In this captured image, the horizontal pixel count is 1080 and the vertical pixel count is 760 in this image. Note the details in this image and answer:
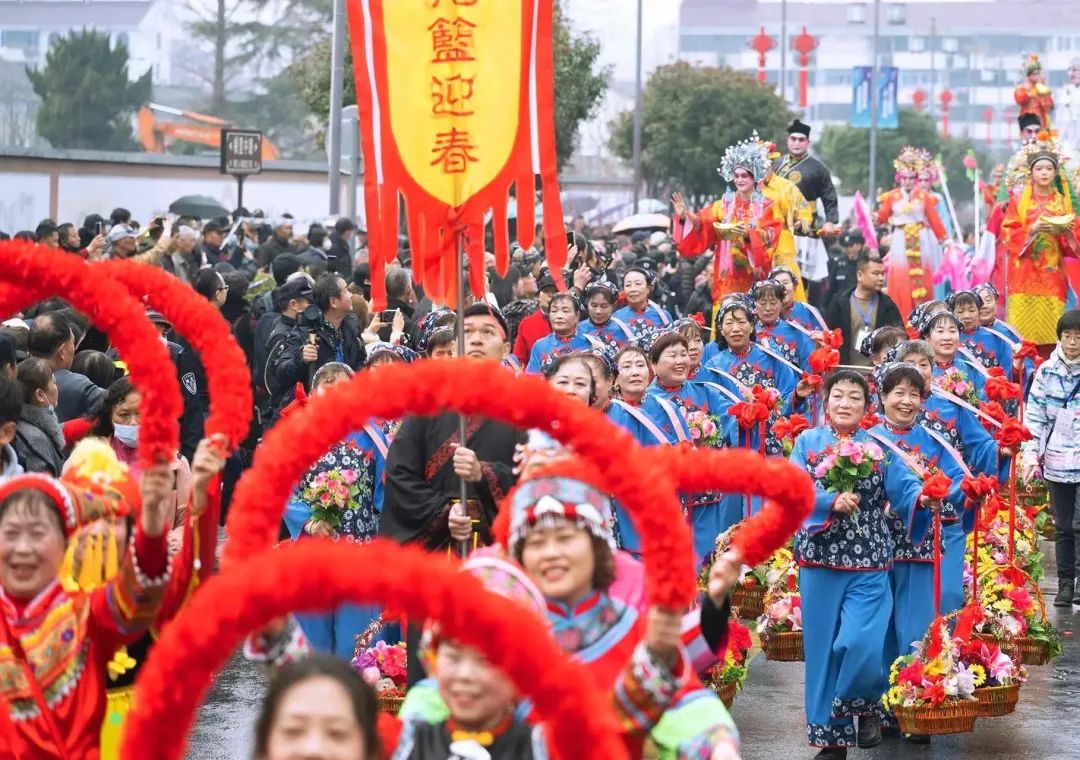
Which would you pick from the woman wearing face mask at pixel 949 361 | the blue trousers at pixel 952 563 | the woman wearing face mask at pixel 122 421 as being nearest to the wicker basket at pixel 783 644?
the blue trousers at pixel 952 563

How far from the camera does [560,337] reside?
14359mm

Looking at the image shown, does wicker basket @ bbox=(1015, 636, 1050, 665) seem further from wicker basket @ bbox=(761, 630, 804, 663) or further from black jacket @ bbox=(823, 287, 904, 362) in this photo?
black jacket @ bbox=(823, 287, 904, 362)

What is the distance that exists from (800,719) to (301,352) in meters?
4.24

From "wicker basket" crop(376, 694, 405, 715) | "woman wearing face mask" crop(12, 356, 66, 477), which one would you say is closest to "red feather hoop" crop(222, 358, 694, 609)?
"woman wearing face mask" crop(12, 356, 66, 477)

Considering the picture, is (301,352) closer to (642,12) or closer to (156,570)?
(156,570)

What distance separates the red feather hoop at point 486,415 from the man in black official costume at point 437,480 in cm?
336

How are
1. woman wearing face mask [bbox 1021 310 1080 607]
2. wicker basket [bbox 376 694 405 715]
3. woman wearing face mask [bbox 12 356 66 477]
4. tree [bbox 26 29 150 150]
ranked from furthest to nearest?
tree [bbox 26 29 150 150] < woman wearing face mask [bbox 1021 310 1080 607] < wicker basket [bbox 376 694 405 715] < woman wearing face mask [bbox 12 356 66 477]

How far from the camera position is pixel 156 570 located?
4691mm

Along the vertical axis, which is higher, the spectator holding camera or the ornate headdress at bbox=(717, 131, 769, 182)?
the ornate headdress at bbox=(717, 131, 769, 182)

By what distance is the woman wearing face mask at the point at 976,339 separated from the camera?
14.1 m

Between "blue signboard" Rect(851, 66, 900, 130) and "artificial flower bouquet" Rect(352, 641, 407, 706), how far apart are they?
6064 cm

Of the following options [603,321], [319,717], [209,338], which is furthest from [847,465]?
[603,321]

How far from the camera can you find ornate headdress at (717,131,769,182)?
19.0 m

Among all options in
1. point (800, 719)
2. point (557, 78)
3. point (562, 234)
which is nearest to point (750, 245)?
point (800, 719)
